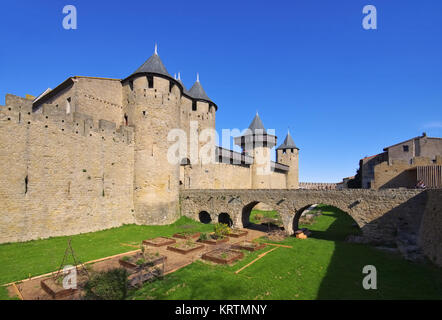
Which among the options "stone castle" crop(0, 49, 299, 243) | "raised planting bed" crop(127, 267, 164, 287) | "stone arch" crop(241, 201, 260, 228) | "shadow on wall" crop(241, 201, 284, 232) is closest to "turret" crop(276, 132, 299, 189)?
"stone castle" crop(0, 49, 299, 243)

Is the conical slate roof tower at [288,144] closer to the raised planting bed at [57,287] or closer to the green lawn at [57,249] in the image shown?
the green lawn at [57,249]

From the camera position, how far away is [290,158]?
39906 millimetres

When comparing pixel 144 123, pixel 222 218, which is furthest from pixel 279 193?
pixel 144 123

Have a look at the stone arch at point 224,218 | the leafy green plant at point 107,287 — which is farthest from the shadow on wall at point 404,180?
the leafy green plant at point 107,287

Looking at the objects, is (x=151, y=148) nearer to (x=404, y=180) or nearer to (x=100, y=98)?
(x=100, y=98)

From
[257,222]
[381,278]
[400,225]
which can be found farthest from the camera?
[257,222]

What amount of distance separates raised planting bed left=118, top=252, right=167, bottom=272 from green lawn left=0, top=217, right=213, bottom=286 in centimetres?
200

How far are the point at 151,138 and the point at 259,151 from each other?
19218 millimetres

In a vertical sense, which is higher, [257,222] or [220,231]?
[220,231]

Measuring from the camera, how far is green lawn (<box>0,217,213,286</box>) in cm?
932

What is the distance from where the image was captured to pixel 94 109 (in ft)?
62.9

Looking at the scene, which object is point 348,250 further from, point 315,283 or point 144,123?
point 144,123

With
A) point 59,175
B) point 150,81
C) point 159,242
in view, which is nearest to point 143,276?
point 159,242
